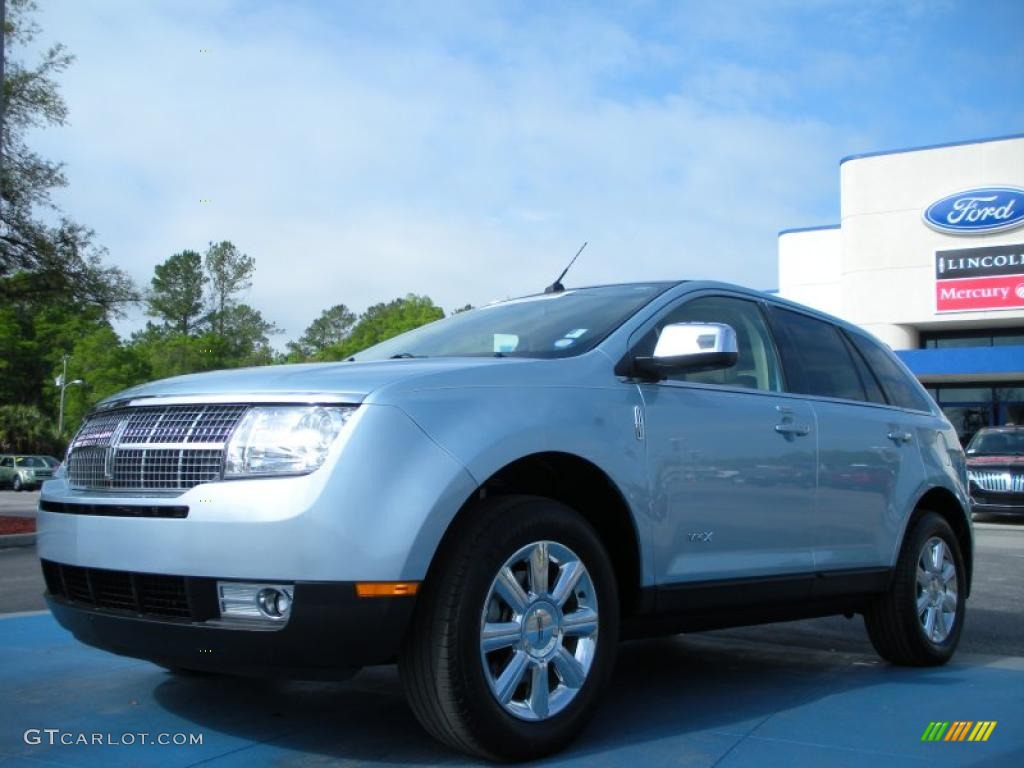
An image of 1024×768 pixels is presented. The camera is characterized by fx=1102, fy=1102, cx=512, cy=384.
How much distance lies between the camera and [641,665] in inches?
213

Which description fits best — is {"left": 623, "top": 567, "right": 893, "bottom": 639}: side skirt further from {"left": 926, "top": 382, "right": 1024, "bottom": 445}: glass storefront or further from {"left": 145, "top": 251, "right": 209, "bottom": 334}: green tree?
A: {"left": 145, "top": 251, "right": 209, "bottom": 334}: green tree

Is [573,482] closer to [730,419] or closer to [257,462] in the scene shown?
[730,419]

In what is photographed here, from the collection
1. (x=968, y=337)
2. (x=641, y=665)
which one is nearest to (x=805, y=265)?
(x=968, y=337)

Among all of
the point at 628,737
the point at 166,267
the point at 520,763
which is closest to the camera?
the point at 520,763

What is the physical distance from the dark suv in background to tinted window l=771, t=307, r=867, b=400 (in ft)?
40.6

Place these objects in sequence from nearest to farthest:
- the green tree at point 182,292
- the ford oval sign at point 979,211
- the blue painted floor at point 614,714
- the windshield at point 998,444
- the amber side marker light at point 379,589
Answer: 1. the amber side marker light at point 379,589
2. the blue painted floor at point 614,714
3. the windshield at point 998,444
4. the ford oval sign at point 979,211
5. the green tree at point 182,292

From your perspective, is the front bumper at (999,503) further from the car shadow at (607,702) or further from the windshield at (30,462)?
the windshield at (30,462)

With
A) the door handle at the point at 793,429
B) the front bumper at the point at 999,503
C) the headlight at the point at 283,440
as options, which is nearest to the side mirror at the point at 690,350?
the door handle at the point at 793,429

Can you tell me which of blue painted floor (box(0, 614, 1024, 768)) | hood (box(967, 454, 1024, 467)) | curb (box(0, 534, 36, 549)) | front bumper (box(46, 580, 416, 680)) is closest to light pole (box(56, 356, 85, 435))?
curb (box(0, 534, 36, 549))

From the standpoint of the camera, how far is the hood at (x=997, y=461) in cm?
1761

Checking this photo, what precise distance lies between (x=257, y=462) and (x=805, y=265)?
37.6 m

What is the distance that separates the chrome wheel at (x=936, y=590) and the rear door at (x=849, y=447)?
0.37 meters

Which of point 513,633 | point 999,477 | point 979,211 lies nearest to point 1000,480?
point 999,477

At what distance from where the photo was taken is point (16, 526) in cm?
1492
